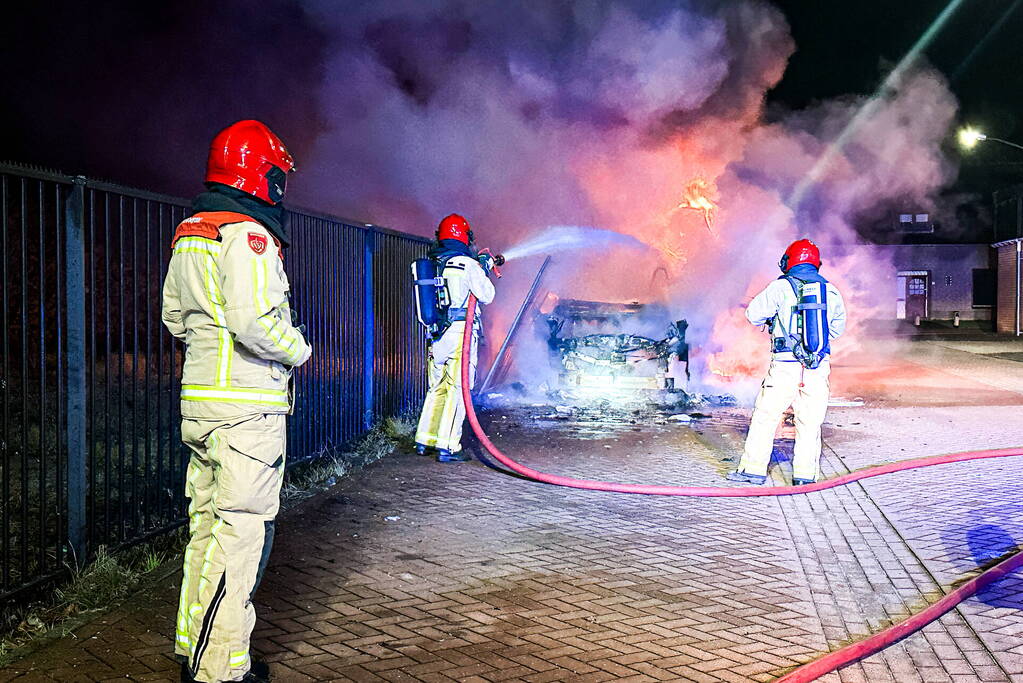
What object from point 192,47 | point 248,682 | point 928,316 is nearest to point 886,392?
point 248,682

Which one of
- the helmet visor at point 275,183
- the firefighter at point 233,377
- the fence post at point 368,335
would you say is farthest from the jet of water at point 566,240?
the firefighter at point 233,377

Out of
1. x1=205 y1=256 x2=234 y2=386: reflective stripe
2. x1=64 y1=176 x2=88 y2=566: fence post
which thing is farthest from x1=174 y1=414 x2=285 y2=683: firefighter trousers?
x1=64 y1=176 x2=88 y2=566: fence post

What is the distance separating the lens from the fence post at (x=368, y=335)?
27.9 feet

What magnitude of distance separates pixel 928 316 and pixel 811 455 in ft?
120

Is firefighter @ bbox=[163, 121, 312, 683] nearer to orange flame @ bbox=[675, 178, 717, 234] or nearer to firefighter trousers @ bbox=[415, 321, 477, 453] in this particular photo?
firefighter trousers @ bbox=[415, 321, 477, 453]

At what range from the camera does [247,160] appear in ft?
10.4

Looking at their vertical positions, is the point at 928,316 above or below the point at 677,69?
below

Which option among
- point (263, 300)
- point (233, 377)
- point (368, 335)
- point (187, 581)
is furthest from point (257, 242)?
point (368, 335)

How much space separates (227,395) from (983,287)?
41.4m

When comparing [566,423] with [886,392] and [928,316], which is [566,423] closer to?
[886,392]

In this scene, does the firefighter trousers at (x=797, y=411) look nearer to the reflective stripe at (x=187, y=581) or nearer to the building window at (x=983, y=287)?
the reflective stripe at (x=187, y=581)

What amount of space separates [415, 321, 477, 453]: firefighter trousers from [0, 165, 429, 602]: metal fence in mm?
812

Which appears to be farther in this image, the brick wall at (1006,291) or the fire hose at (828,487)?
the brick wall at (1006,291)

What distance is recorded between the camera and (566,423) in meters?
10.0
